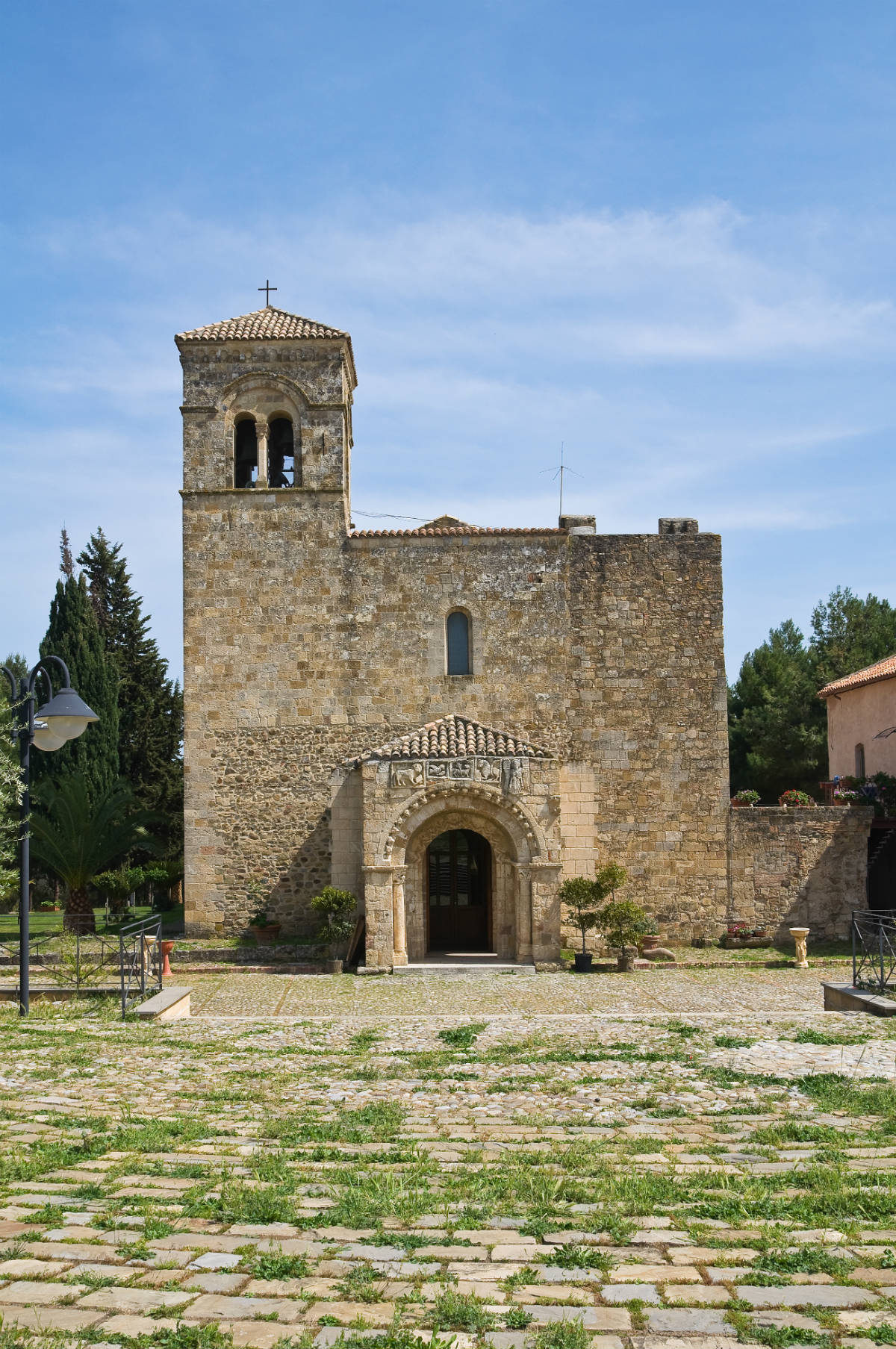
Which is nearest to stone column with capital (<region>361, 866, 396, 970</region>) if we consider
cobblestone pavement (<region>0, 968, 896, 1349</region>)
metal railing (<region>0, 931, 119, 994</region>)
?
metal railing (<region>0, 931, 119, 994</region>)

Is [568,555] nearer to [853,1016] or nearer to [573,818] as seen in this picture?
[573,818]

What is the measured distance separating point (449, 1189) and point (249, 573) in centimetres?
1878

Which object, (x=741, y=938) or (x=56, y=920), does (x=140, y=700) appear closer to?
(x=56, y=920)

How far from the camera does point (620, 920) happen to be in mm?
21953

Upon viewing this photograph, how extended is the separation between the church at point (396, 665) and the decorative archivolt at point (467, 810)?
123 centimetres

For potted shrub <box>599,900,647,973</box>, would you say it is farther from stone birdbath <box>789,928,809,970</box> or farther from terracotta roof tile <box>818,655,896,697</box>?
terracotta roof tile <box>818,655,896,697</box>

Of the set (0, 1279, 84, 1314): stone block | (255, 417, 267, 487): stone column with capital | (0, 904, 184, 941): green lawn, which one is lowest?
(0, 904, 184, 941): green lawn

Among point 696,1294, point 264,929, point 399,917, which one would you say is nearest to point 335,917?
point 399,917

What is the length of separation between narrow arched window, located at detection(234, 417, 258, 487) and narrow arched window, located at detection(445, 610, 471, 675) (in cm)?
537

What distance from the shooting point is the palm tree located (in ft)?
85.2

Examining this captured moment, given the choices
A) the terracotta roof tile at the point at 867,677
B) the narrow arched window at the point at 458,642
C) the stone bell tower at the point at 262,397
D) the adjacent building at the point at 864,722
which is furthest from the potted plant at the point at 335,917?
the terracotta roof tile at the point at 867,677

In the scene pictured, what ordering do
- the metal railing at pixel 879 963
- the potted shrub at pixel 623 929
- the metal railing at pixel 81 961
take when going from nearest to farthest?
the metal railing at pixel 879 963, the metal railing at pixel 81 961, the potted shrub at pixel 623 929

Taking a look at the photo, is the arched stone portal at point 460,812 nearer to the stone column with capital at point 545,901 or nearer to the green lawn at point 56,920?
the stone column with capital at point 545,901

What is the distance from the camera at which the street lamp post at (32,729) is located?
41.3 feet
